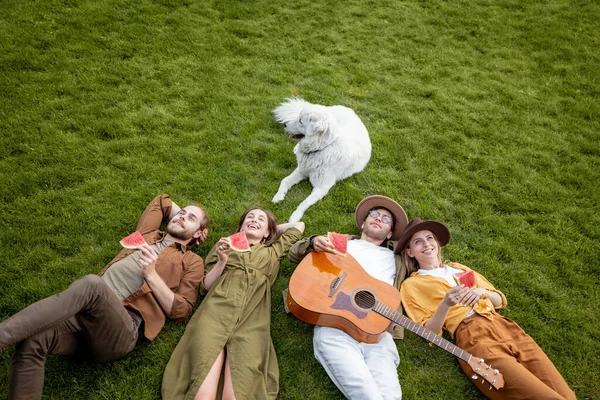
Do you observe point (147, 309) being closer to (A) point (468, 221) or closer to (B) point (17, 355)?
(B) point (17, 355)

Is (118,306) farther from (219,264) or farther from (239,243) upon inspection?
(239,243)

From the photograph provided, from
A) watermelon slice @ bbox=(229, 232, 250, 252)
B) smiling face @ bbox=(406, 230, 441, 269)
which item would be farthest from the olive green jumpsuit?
smiling face @ bbox=(406, 230, 441, 269)

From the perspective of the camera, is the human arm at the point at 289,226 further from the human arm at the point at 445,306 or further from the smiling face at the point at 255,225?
the human arm at the point at 445,306

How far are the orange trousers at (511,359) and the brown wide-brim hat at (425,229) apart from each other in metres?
0.84

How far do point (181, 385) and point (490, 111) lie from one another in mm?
6582

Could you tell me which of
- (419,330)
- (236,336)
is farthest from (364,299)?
(236,336)

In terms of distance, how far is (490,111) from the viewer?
6.95 m

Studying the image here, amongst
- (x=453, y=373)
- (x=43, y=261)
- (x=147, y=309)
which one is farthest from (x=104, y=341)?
(x=453, y=373)

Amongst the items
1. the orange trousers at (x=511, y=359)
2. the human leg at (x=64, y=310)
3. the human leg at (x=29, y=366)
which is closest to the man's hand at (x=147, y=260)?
the human leg at (x=64, y=310)

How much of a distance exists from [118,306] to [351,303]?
1.89 m

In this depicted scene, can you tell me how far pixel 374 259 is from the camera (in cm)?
409

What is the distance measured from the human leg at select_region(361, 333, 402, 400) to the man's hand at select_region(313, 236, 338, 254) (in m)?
0.90

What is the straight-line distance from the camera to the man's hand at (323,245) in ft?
12.3

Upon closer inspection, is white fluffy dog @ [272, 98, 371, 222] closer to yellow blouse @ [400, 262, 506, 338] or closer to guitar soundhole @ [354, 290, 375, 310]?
guitar soundhole @ [354, 290, 375, 310]
